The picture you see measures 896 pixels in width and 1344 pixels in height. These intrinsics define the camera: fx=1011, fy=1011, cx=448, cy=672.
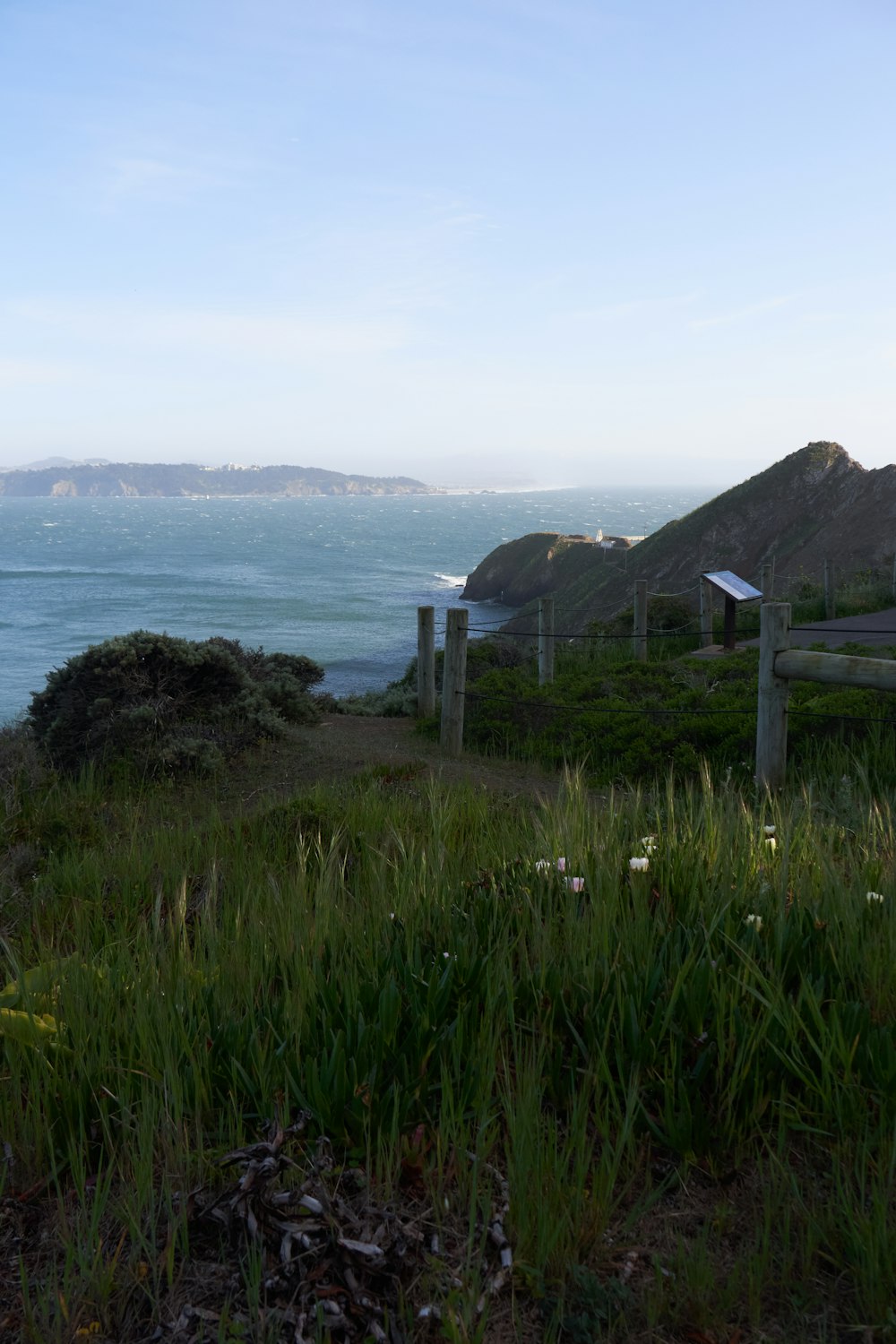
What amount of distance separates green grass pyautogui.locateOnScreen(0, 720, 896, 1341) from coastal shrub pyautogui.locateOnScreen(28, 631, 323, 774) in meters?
5.26

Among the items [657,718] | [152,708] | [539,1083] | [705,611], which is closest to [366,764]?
[152,708]

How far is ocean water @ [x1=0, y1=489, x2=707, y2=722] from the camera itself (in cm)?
3697

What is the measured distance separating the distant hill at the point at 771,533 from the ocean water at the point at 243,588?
6.05 m

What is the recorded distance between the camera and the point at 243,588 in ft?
206

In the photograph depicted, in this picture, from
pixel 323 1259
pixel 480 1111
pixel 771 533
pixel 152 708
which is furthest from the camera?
pixel 771 533

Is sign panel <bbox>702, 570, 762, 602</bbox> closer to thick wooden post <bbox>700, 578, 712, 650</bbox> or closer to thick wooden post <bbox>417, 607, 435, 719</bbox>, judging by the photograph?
thick wooden post <bbox>417, 607, 435, 719</bbox>

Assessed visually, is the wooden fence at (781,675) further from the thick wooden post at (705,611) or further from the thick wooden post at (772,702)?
the thick wooden post at (705,611)

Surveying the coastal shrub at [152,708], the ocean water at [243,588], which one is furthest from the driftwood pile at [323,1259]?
the ocean water at [243,588]

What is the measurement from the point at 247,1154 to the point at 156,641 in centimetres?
824

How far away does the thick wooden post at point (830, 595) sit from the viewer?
1981 cm

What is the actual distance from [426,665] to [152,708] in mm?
3304

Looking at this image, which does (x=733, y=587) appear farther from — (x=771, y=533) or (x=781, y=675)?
(x=771, y=533)

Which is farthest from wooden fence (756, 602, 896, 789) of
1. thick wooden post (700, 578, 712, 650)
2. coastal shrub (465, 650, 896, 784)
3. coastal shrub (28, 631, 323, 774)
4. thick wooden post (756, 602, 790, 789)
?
thick wooden post (700, 578, 712, 650)

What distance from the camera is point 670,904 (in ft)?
11.6
